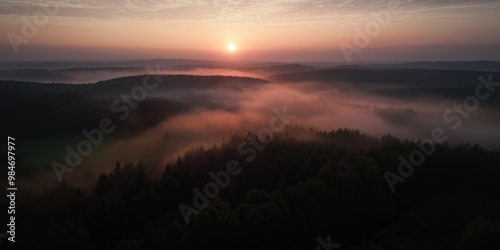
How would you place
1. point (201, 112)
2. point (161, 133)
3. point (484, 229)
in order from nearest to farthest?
1. point (484, 229)
2. point (161, 133)
3. point (201, 112)

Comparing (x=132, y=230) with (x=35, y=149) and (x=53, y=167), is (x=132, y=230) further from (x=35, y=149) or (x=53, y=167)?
(x=35, y=149)

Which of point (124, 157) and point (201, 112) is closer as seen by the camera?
point (124, 157)

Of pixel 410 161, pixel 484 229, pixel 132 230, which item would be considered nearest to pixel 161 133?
pixel 132 230

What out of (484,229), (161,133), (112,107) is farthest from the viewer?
(112,107)

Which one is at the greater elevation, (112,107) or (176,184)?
(112,107)

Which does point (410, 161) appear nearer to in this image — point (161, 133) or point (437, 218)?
point (437, 218)

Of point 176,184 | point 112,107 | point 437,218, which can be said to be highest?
point 112,107
